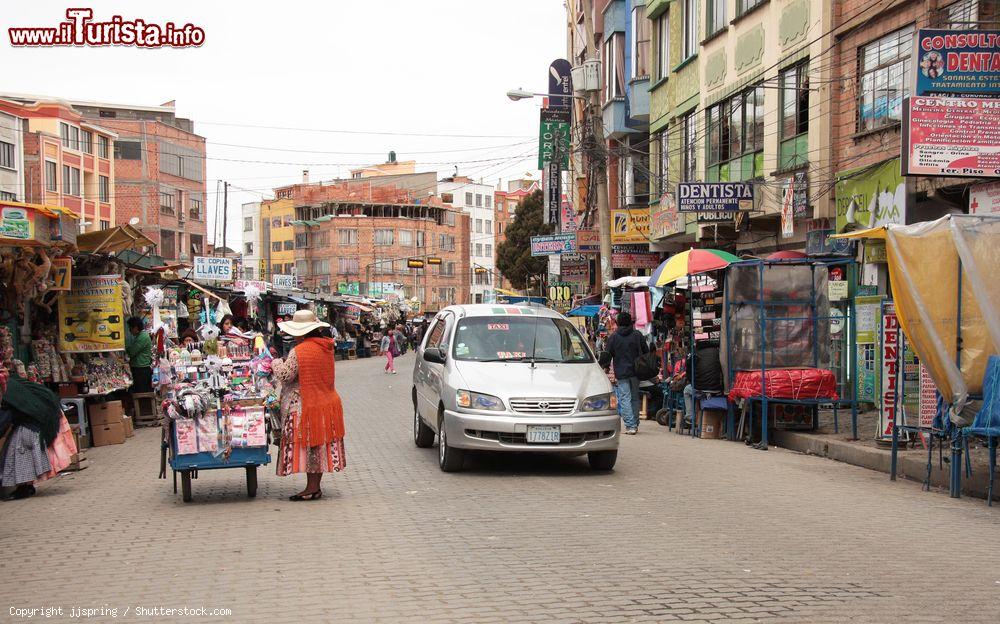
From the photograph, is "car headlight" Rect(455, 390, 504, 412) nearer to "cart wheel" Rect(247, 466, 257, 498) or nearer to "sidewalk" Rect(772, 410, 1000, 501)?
"cart wheel" Rect(247, 466, 257, 498)

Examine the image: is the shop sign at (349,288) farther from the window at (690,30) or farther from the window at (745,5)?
the window at (745,5)

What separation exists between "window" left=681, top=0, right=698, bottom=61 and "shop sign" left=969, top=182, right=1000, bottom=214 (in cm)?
1365

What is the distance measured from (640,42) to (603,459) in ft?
77.6

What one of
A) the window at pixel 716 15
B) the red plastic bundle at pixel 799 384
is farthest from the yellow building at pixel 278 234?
the red plastic bundle at pixel 799 384

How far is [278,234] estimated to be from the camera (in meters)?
106

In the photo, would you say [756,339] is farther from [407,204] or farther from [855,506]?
[407,204]

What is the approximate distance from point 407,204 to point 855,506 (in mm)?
93270

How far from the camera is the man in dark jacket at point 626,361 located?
1606cm

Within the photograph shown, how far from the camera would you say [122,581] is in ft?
21.4

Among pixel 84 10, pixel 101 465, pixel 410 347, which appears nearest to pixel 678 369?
pixel 101 465

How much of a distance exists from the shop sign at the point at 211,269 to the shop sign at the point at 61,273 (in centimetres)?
1350

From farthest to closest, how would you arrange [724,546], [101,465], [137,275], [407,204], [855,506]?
1. [407,204]
2. [137,275]
3. [101,465]
4. [855,506]
5. [724,546]

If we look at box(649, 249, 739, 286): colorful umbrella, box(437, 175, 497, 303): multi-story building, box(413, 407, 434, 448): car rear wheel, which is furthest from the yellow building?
box(413, 407, 434, 448): car rear wheel

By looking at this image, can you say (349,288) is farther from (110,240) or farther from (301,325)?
(301,325)
